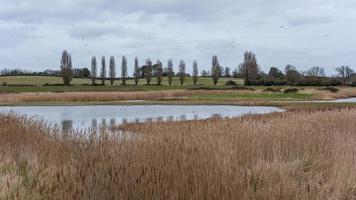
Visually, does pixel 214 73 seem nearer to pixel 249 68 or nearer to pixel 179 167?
pixel 249 68

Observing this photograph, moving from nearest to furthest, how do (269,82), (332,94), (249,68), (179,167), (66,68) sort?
(179,167) → (332,94) → (269,82) → (66,68) → (249,68)

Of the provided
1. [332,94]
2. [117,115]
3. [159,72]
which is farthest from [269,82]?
[117,115]

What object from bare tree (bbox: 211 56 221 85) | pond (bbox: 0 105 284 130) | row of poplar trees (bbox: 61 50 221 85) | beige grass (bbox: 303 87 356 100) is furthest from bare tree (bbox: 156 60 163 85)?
pond (bbox: 0 105 284 130)

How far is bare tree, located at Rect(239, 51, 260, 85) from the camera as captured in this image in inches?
4958

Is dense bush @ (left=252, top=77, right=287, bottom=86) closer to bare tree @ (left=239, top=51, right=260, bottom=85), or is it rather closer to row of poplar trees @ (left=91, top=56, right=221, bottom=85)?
bare tree @ (left=239, top=51, right=260, bottom=85)

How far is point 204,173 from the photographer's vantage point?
7090 millimetres

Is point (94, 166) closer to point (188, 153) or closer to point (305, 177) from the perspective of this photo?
point (188, 153)

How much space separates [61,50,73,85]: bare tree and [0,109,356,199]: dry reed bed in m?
105

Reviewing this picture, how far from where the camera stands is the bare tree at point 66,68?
114 m

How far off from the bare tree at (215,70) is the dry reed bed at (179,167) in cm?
11756

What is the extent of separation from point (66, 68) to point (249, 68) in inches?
1839

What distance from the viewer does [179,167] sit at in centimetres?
743

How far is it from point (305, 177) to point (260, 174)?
95 centimetres

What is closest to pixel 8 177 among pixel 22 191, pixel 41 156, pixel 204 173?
pixel 22 191
